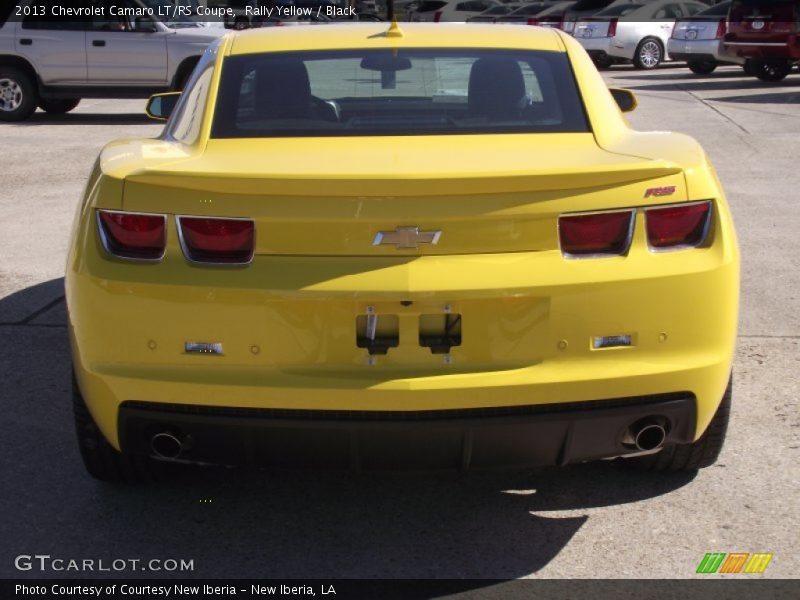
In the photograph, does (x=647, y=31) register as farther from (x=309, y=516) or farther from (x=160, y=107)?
(x=309, y=516)

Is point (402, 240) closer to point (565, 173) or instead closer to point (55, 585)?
point (565, 173)

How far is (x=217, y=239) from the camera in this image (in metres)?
3.51

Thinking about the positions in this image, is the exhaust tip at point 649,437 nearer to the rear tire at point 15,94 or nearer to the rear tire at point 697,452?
the rear tire at point 697,452

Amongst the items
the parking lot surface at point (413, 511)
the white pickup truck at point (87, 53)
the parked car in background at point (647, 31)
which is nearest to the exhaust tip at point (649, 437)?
the parking lot surface at point (413, 511)

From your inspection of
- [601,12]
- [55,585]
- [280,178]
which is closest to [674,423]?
[280,178]

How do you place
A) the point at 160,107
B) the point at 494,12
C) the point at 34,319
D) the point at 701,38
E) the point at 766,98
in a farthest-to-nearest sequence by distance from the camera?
the point at 494,12, the point at 701,38, the point at 766,98, the point at 34,319, the point at 160,107

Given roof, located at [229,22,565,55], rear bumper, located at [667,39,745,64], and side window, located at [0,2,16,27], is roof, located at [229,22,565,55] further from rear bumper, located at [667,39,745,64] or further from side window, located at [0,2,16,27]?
rear bumper, located at [667,39,745,64]

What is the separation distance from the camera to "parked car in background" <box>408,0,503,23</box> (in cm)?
3634

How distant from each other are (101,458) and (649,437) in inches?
70.1

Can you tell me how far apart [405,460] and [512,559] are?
1.67 feet

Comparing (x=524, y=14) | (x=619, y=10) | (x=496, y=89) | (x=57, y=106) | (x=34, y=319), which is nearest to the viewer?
(x=496, y=89)

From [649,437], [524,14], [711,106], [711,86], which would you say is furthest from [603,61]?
[649,437]

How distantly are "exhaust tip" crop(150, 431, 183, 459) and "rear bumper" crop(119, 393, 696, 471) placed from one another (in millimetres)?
19

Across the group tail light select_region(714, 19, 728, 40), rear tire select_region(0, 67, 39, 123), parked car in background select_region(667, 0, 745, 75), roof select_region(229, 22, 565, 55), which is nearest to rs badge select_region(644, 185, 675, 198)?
roof select_region(229, 22, 565, 55)
